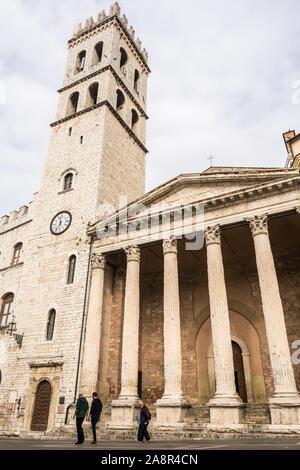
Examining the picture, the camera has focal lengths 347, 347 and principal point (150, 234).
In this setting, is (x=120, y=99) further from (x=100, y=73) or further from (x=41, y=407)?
(x=41, y=407)

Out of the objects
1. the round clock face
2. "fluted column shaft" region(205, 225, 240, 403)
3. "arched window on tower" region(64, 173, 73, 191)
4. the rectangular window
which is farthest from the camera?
"arched window on tower" region(64, 173, 73, 191)

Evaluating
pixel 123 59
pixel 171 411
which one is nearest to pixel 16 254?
pixel 171 411

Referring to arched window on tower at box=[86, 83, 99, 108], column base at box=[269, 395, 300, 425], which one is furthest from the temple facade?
arched window on tower at box=[86, 83, 99, 108]

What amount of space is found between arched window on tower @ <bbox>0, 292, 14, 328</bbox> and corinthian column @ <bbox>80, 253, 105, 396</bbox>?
6.94 metres

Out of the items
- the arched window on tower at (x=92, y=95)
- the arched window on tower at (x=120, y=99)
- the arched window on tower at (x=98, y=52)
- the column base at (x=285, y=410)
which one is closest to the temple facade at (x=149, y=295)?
the column base at (x=285, y=410)

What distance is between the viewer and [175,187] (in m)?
16.7

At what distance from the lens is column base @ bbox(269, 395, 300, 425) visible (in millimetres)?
10367

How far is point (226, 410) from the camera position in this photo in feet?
37.1

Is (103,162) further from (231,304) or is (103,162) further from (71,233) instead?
(231,304)

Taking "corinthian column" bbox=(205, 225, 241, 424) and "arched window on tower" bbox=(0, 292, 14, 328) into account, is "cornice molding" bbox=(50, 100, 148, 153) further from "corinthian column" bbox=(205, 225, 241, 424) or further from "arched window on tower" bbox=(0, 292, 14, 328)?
"corinthian column" bbox=(205, 225, 241, 424)

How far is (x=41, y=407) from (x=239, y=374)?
29.9 feet

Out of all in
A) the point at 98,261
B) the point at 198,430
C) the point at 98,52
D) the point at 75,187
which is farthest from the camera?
the point at 98,52

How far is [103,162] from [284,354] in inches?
549
